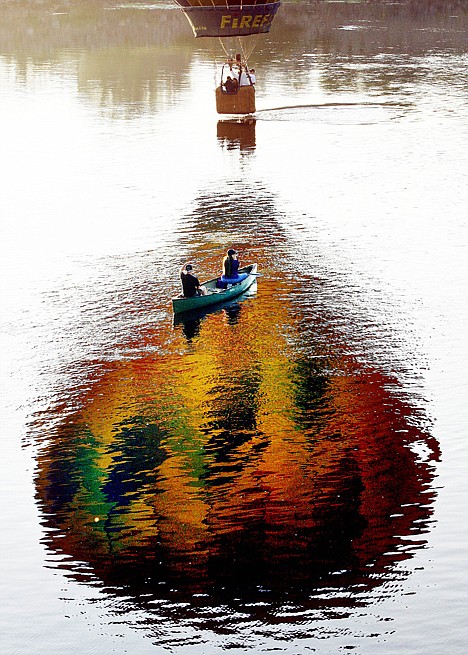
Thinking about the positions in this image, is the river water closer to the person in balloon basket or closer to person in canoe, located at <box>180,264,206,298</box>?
person in canoe, located at <box>180,264,206,298</box>

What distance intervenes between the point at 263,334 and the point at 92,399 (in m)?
10.7

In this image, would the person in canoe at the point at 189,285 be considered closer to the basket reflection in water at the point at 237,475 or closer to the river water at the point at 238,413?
the river water at the point at 238,413

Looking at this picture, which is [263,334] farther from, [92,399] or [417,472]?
[417,472]

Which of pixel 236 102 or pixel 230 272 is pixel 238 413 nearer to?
pixel 230 272

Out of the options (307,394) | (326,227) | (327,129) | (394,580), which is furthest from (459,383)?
(327,129)

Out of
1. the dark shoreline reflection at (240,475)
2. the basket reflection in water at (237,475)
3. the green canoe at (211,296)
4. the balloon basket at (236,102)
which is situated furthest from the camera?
the balloon basket at (236,102)

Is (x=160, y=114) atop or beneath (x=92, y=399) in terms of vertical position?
atop

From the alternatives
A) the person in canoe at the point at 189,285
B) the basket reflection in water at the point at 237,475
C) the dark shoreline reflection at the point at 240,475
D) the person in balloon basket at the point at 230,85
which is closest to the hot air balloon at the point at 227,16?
the person in balloon basket at the point at 230,85

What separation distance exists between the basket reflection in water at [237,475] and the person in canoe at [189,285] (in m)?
4.60

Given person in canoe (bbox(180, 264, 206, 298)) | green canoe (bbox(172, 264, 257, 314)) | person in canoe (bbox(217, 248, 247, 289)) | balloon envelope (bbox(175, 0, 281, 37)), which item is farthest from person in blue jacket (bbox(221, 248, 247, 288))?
balloon envelope (bbox(175, 0, 281, 37))

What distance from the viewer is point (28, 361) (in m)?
46.0

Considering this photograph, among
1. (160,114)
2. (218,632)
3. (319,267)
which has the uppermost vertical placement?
(160,114)

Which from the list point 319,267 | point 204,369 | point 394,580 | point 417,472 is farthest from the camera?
point 319,267

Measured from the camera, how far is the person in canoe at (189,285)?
1971 inches
